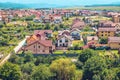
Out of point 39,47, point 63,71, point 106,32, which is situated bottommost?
point 106,32

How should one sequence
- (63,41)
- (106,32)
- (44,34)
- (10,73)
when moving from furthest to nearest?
(106,32) < (44,34) < (63,41) < (10,73)

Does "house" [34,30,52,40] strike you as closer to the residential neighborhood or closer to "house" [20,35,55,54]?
the residential neighborhood

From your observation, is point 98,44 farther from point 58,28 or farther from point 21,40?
point 58,28

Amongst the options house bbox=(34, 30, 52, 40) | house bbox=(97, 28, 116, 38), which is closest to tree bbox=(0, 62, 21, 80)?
house bbox=(34, 30, 52, 40)

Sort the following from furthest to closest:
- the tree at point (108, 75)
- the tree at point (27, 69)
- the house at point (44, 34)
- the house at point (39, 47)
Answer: the house at point (44, 34), the house at point (39, 47), the tree at point (27, 69), the tree at point (108, 75)

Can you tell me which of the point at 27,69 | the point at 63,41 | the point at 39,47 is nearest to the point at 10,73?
the point at 27,69

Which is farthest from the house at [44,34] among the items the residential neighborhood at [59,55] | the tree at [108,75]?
the tree at [108,75]

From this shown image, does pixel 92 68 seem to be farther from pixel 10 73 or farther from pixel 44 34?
pixel 44 34

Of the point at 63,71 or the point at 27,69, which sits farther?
the point at 27,69

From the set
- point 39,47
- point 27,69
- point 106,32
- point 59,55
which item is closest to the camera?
point 27,69

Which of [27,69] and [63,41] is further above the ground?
[27,69]

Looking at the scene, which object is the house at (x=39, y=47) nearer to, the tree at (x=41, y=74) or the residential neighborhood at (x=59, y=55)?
the residential neighborhood at (x=59, y=55)
